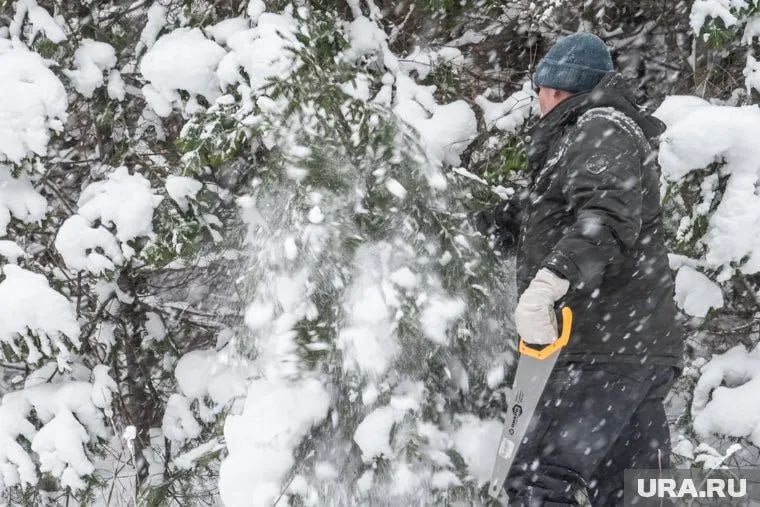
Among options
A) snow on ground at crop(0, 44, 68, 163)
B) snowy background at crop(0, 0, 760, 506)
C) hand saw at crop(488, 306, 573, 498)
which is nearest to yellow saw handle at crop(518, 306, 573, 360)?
hand saw at crop(488, 306, 573, 498)

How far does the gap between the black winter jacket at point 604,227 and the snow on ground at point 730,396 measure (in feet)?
4.37

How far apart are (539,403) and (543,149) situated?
105 centimetres

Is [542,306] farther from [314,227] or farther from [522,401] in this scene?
[314,227]

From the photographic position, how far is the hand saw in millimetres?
2654

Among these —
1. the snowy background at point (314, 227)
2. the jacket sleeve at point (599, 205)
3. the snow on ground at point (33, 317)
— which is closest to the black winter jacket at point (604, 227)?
the jacket sleeve at point (599, 205)

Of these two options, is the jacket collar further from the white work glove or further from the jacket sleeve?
the white work glove

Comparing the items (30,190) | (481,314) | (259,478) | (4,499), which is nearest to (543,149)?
(481,314)

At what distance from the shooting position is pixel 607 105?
2.65 metres

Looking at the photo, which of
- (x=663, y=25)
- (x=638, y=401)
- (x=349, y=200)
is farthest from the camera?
(x=663, y=25)

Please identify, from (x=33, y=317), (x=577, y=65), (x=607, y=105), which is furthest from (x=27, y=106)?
(x=607, y=105)

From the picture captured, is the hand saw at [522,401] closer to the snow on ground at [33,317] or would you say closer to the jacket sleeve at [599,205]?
the jacket sleeve at [599,205]

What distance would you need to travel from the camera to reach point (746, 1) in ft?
10.9

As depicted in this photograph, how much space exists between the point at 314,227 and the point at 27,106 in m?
1.65

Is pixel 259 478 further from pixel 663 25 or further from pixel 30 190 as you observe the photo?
pixel 663 25
